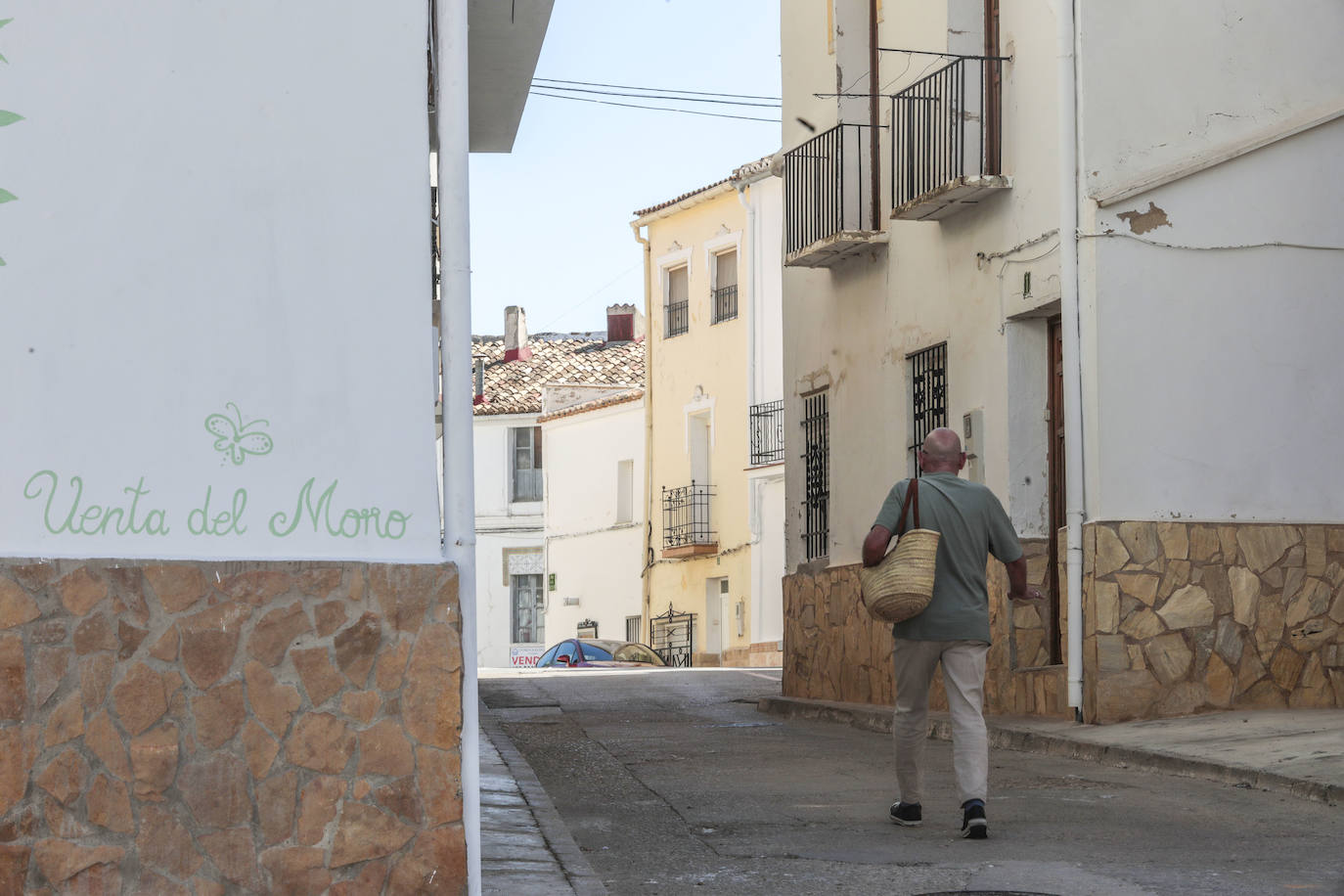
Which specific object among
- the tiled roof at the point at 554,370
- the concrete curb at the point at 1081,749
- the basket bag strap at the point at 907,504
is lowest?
the concrete curb at the point at 1081,749

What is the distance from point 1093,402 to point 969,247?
106 inches

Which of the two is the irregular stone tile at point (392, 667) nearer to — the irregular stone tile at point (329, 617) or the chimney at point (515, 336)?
the irregular stone tile at point (329, 617)

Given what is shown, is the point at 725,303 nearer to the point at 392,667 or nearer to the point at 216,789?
the point at 392,667

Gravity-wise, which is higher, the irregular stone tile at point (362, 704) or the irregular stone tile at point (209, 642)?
the irregular stone tile at point (209, 642)

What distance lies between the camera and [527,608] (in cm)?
4872

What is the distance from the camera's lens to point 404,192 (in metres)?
5.90

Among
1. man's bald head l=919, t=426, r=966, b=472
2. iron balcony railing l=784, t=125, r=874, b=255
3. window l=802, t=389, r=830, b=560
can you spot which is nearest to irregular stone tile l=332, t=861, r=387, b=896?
man's bald head l=919, t=426, r=966, b=472

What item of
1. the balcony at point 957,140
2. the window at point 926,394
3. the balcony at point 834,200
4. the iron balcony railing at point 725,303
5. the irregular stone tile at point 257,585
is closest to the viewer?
the irregular stone tile at point 257,585

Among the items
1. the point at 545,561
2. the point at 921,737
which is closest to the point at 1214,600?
the point at 921,737

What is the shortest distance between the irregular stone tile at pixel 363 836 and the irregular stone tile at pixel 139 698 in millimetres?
653

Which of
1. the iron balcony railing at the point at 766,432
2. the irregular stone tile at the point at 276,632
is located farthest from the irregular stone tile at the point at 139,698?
the iron balcony railing at the point at 766,432

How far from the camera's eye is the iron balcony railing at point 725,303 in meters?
37.8

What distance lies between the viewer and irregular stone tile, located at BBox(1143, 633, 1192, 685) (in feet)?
39.3

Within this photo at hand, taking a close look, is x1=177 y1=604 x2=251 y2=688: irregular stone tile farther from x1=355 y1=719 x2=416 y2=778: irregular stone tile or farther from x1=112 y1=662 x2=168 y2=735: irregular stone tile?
x1=355 y1=719 x2=416 y2=778: irregular stone tile
